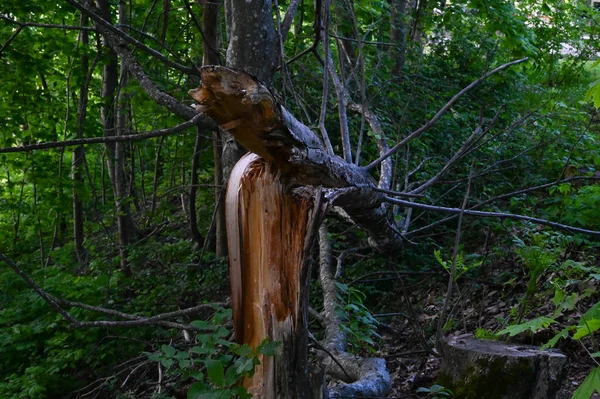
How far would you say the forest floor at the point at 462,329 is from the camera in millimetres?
4219

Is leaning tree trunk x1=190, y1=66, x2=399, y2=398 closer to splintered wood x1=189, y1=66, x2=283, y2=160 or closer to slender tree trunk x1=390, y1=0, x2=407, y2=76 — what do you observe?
splintered wood x1=189, y1=66, x2=283, y2=160

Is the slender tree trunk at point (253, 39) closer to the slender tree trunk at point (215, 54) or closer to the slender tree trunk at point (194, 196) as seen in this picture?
the slender tree trunk at point (215, 54)

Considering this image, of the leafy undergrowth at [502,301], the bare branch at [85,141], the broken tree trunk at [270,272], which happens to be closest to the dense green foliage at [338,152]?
the leafy undergrowth at [502,301]

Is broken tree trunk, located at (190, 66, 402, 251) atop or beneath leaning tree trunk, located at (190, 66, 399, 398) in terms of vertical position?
atop

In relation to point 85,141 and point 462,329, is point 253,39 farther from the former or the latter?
point 462,329

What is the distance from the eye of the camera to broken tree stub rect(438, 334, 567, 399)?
334 centimetres

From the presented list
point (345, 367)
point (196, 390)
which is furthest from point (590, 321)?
point (345, 367)

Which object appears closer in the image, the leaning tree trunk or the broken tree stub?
the leaning tree trunk

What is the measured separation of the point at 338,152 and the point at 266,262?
4.09 metres

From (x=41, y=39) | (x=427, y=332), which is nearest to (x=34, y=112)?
(x=41, y=39)

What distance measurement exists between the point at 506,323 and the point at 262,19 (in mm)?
2806

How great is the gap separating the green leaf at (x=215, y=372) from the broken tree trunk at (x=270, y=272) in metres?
0.26

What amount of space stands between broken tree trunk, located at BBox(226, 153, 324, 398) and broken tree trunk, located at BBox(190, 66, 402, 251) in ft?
0.44

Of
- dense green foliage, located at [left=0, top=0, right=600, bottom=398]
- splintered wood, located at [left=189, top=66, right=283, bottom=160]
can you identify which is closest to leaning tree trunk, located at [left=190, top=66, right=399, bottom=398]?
splintered wood, located at [left=189, top=66, right=283, bottom=160]
